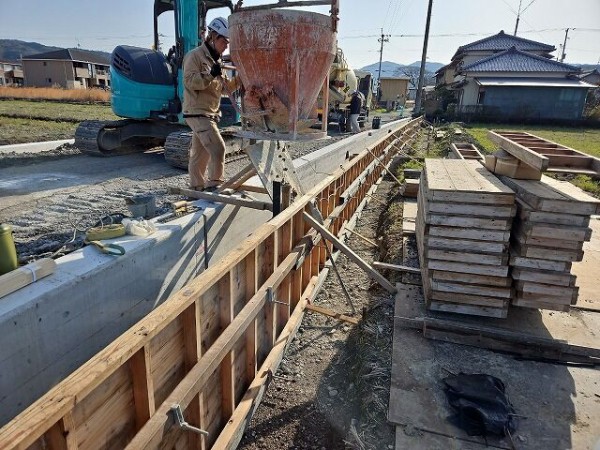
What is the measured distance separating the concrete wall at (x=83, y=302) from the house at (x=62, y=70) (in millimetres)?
63997

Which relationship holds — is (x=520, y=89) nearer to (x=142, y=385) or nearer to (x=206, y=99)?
(x=206, y=99)

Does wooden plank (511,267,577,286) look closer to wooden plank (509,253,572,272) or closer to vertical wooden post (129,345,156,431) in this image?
wooden plank (509,253,572,272)

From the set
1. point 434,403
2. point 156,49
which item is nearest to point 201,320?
point 434,403

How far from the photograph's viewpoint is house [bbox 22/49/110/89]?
58062 mm

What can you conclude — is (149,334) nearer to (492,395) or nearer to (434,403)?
(434,403)

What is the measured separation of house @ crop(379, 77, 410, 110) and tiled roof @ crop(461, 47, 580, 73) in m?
13.3

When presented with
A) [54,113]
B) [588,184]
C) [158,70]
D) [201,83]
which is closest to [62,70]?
[54,113]

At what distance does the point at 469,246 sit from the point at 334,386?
1.93 m

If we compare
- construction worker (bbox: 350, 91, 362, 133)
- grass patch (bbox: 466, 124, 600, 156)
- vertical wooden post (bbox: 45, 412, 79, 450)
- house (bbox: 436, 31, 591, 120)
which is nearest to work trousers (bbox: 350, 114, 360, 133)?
construction worker (bbox: 350, 91, 362, 133)

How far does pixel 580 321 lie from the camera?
415 cm

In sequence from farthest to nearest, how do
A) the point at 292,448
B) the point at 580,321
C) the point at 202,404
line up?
1. the point at 580,321
2. the point at 292,448
3. the point at 202,404

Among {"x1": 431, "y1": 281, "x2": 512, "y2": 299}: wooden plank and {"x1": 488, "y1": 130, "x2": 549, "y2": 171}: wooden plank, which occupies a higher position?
{"x1": 488, "y1": 130, "x2": 549, "y2": 171}: wooden plank

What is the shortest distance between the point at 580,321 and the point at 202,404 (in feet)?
12.7

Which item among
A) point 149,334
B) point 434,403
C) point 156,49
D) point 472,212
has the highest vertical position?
point 156,49
